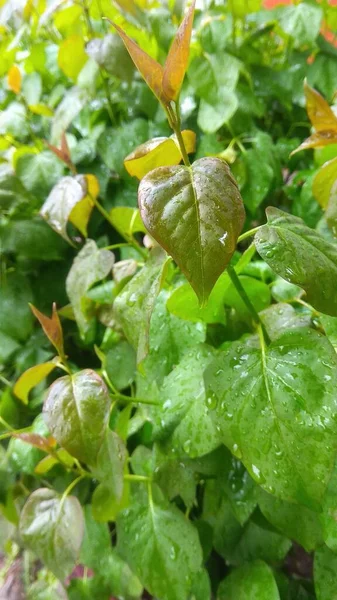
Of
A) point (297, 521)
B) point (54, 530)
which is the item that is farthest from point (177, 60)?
point (54, 530)

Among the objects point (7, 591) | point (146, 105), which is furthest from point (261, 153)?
point (7, 591)

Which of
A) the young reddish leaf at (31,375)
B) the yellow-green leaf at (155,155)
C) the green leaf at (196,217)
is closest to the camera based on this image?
the green leaf at (196,217)

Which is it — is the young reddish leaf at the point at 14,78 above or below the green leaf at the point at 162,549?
above

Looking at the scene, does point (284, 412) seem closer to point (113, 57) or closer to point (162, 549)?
point (162, 549)

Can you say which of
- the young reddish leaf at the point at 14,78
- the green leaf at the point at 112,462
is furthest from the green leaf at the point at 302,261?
the young reddish leaf at the point at 14,78

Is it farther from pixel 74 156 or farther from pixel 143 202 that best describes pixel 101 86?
pixel 143 202

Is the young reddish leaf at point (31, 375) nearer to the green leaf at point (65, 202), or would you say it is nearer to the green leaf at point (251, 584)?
the green leaf at point (65, 202)

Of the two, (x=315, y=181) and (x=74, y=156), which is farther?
(x=74, y=156)
